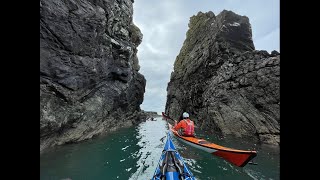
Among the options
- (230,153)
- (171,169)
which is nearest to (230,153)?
(230,153)

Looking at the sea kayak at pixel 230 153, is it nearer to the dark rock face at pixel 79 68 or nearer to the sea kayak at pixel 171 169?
the sea kayak at pixel 171 169

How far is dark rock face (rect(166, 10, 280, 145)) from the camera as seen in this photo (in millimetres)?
21844

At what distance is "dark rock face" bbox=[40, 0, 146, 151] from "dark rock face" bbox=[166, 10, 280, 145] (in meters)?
13.9

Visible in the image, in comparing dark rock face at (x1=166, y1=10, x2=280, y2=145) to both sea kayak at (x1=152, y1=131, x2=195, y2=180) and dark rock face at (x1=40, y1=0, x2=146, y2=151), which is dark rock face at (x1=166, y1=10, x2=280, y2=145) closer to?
sea kayak at (x1=152, y1=131, x2=195, y2=180)

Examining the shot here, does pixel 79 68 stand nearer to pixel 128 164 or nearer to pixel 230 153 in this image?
pixel 128 164

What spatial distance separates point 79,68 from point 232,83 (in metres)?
18.2

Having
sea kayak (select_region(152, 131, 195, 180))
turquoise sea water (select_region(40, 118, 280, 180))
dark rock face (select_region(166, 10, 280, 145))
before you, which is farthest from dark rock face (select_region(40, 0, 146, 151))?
dark rock face (select_region(166, 10, 280, 145))

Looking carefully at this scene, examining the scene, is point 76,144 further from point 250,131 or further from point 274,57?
point 274,57

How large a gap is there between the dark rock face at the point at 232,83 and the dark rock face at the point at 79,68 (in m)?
13.9

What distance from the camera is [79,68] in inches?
774

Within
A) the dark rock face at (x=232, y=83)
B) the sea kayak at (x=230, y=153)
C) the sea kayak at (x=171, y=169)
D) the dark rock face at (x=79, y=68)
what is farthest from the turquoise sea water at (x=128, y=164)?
the dark rock face at (x=232, y=83)
